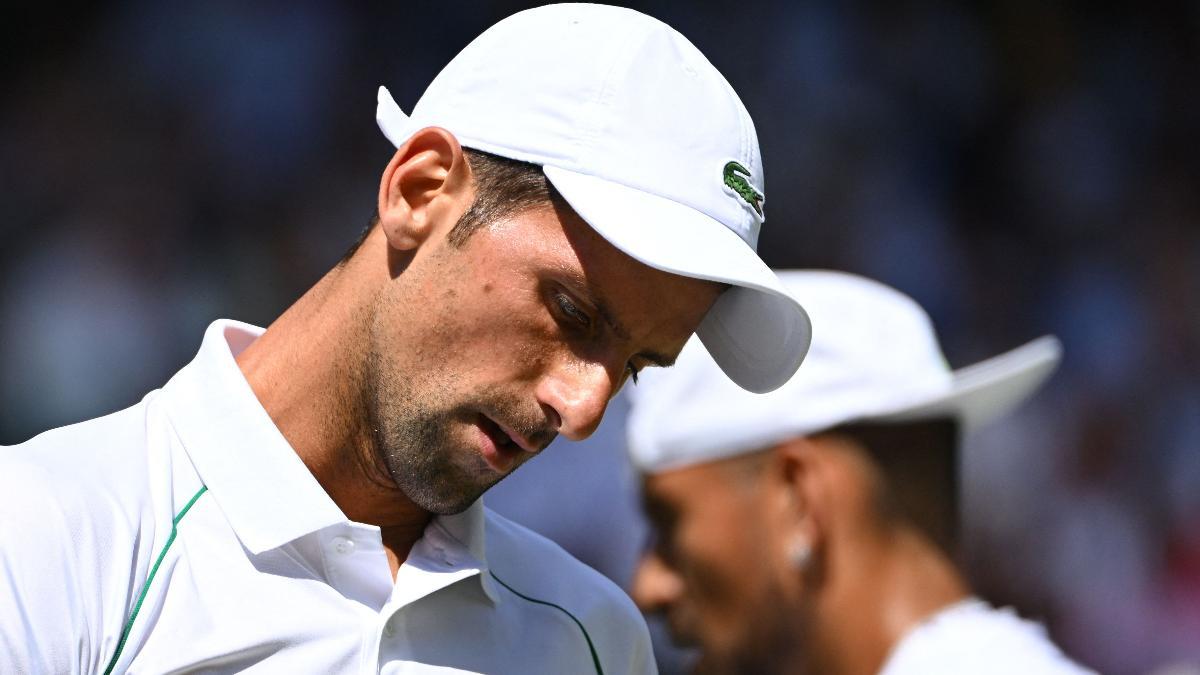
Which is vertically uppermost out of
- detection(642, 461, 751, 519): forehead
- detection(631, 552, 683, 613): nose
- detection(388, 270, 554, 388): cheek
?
detection(388, 270, 554, 388): cheek

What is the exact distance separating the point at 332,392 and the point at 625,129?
1.21 ft

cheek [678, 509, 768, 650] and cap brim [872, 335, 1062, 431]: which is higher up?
cap brim [872, 335, 1062, 431]

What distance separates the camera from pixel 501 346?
1301 millimetres

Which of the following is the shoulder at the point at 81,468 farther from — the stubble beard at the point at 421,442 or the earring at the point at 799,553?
the earring at the point at 799,553

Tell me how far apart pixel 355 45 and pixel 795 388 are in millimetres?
1751

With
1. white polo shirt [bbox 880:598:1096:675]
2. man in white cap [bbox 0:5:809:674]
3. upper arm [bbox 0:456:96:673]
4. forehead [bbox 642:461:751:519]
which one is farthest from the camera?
forehead [bbox 642:461:751:519]

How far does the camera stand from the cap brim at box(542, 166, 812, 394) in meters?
1.25

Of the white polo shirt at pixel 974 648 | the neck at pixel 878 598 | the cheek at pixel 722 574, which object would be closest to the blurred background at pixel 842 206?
the cheek at pixel 722 574

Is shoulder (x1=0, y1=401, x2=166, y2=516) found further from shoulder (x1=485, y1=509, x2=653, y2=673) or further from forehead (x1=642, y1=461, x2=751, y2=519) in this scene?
forehead (x1=642, y1=461, x2=751, y2=519)

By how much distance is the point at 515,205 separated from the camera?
4.31 ft

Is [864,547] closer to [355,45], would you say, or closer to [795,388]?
[795,388]

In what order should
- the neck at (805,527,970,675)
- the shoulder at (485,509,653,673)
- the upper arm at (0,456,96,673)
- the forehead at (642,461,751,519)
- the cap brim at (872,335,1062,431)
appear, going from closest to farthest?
the upper arm at (0,456,96,673), the shoulder at (485,509,653,673), the neck at (805,527,970,675), the cap brim at (872,335,1062,431), the forehead at (642,461,751,519)

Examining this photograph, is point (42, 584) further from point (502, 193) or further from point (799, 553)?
point (799, 553)

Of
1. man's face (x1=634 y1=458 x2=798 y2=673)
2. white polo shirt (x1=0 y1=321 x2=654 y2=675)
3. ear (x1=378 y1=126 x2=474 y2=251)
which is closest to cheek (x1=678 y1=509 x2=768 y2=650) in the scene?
man's face (x1=634 y1=458 x2=798 y2=673)
